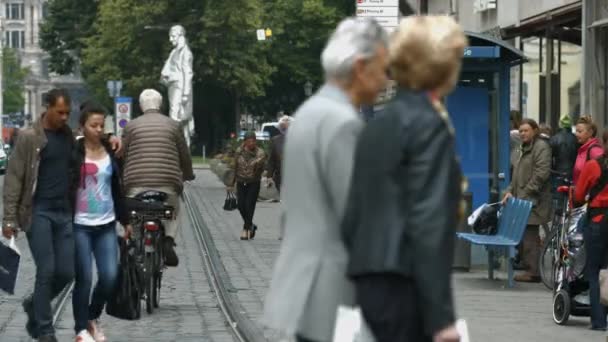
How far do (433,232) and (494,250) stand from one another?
44.6ft

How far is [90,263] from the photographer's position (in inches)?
452

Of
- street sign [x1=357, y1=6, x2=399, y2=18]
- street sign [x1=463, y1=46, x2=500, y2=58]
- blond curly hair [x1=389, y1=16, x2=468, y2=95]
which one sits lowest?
blond curly hair [x1=389, y1=16, x2=468, y2=95]

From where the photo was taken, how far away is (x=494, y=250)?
61.5 feet

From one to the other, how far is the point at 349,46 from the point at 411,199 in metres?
0.75

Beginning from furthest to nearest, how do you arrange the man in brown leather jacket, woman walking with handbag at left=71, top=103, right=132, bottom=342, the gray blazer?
woman walking with handbag at left=71, top=103, right=132, bottom=342 < the man in brown leather jacket < the gray blazer

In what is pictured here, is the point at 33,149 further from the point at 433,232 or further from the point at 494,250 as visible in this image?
the point at 494,250

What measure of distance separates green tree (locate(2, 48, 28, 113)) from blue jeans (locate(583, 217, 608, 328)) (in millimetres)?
152927

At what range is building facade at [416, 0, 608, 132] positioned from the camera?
27.2m

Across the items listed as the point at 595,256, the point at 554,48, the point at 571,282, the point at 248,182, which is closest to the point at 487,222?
the point at 571,282

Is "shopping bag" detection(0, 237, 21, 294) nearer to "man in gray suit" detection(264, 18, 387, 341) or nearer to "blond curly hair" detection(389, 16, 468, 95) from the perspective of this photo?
"man in gray suit" detection(264, 18, 387, 341)

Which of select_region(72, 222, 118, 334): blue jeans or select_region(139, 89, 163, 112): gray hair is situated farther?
select_region(139, 89, 163, 112): gray hair

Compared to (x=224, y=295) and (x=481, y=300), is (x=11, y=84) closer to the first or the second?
(x=224, y=295)

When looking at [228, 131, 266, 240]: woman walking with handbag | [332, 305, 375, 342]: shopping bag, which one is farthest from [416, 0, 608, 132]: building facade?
[332, 305, 375, 342]: shopping bag

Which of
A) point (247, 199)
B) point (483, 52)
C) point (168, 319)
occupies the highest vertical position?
point (483, 52)
